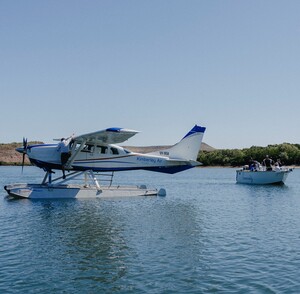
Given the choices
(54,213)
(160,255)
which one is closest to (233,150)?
(54,213)

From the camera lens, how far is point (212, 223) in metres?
16.9

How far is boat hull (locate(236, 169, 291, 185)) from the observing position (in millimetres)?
39281

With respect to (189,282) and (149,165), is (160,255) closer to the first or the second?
(189,282)

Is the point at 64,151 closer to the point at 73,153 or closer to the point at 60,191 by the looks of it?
the point at 73,153

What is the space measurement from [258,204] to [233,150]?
89.0 m

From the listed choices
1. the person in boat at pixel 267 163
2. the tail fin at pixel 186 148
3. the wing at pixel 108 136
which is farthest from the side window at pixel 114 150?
the person in boat at pixel 267 163

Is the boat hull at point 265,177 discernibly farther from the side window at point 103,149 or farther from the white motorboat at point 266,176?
the side window at point 103,149

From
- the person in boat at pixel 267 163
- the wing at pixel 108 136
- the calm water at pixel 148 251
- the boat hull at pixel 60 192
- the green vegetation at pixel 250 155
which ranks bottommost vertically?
the calm water at pixel 148 251

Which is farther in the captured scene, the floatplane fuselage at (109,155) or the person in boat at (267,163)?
the person in boat at (267,163)

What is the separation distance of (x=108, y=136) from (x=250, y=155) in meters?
81.0

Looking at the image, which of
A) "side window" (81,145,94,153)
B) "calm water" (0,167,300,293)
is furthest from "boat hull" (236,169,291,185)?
"side window" (81,145,94,153)

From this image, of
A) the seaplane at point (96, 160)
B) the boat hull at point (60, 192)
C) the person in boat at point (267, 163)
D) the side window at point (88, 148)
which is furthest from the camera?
the person in boat at point (267, 163)

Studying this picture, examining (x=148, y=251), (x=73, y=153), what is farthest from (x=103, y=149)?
(x=148, y=251)

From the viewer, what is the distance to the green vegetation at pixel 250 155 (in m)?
98.9
